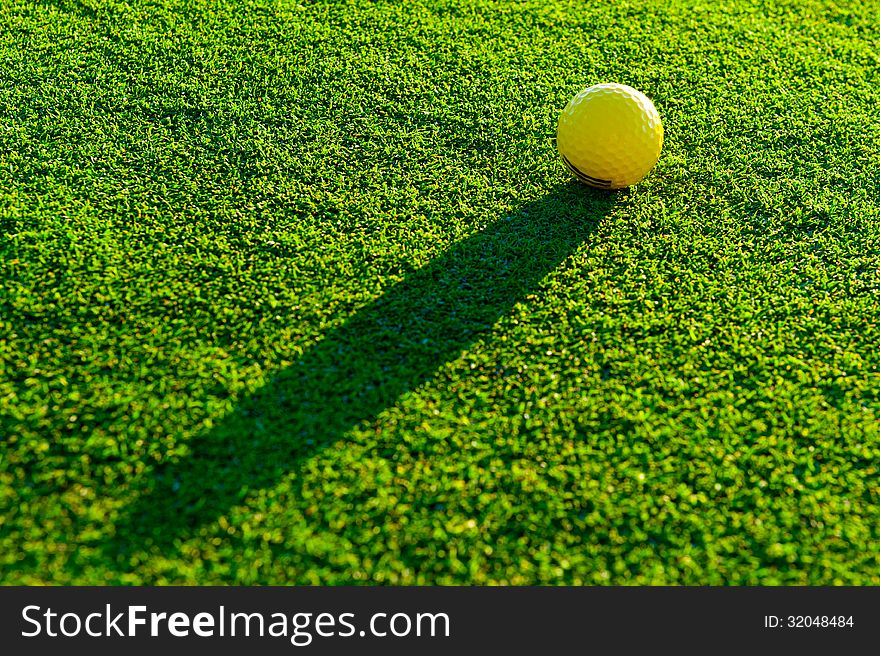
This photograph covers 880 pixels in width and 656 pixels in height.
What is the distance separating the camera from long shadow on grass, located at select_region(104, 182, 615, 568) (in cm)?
210

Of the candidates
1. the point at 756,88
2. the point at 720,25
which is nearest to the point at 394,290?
the point at 756,88

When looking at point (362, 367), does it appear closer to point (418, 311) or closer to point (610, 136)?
point (418, 311)

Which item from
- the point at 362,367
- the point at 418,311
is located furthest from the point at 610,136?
the point at 362,367

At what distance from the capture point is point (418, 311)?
2688 millimetres

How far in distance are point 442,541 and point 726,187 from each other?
2.10 metres

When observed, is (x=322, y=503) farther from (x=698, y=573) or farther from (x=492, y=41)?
(x=492, y=41)

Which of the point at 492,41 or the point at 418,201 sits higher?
the point at 492,41

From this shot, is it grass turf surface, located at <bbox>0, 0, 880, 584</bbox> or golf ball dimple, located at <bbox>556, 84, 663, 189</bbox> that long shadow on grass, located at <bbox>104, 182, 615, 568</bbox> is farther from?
golf ball dimple, located at <bbox>556, 84, 663, 189</bbox>

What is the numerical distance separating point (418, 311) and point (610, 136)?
3.47 feet

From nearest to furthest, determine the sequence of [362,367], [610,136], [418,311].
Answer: [362,367], [418,311], [610,136]

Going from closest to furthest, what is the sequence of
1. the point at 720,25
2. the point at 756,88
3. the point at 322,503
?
the point at 322,503, the point at 756,88, the point at 720,25

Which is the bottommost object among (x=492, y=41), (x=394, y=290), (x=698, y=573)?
(x=698, y=573)

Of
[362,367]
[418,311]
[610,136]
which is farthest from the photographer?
[610,136]

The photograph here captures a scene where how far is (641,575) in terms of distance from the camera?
2.03 metres
